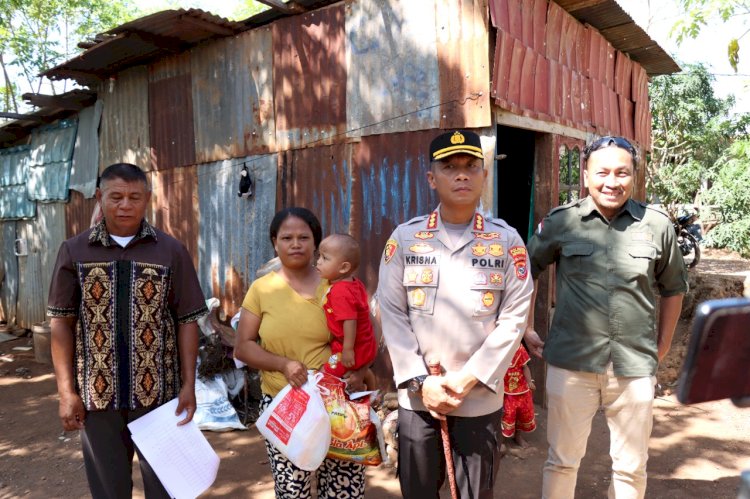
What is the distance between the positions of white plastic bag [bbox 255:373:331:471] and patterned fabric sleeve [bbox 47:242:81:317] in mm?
913

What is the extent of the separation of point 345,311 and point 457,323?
458mm

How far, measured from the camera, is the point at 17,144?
10.4 metres

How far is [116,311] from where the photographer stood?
222cm

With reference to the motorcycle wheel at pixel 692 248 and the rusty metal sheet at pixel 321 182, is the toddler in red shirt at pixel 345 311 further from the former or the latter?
the motorcycle wheel at pixel 692 248

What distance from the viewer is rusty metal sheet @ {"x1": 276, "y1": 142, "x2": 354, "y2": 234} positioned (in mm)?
5172

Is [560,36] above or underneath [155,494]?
above

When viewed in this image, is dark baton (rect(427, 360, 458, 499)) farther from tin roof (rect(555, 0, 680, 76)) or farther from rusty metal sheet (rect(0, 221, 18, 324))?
rusty metal sheet (rect(0, 221, 18, 324))

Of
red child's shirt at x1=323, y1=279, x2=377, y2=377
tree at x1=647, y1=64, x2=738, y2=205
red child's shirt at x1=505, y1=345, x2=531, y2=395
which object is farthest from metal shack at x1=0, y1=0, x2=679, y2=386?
tree at x1=647, y1=64, x2=738, y2=205

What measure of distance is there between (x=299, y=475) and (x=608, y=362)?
145 centimetres

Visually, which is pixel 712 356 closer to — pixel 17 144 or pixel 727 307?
pixel 727 307

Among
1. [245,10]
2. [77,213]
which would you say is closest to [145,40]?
[77,213]

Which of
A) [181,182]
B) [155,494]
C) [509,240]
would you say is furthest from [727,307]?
[181,182]

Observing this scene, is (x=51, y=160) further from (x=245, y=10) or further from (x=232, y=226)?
(x=245, y=10)

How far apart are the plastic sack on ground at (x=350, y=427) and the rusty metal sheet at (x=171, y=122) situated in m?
5.14
